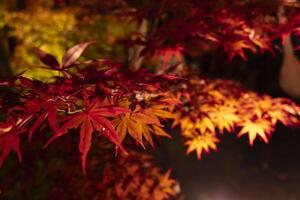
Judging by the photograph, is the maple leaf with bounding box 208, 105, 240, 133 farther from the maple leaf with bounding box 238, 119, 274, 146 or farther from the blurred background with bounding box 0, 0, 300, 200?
the blurred background with bounding box 0, 0, 300, 200

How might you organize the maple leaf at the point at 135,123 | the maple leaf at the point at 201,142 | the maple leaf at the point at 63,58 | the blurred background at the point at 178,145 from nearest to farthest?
the maple leaf at the point at 135,123, the maple leaf at the point at 63,58, the maple leaf at the point at 201,142, the blurred background at the point at 178,145

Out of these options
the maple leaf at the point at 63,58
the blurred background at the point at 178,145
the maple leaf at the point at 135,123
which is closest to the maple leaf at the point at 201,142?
the blurred background at the point at 178,145

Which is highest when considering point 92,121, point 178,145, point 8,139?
point 92,121

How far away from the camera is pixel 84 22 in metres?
7.98

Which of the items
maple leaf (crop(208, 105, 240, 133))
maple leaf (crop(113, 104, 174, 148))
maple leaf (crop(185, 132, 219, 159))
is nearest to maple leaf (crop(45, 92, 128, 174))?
maple leaf (crop(113, 104, 174, 148))

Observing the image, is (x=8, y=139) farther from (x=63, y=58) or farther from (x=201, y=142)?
(x=201, y=142)

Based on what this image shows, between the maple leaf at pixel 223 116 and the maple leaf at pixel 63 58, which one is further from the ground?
the maple leaf at pixel 63 58

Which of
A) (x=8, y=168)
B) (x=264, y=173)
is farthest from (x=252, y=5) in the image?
(x=264, y=173)

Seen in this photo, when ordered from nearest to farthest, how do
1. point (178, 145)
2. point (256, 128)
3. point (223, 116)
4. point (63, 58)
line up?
point (63, 58)
point (256, 128)
point (223, 116)
point (178, 145)

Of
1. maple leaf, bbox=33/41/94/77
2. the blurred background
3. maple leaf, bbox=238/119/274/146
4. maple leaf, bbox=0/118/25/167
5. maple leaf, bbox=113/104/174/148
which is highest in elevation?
maple leaf, bbox=33/41/94/77

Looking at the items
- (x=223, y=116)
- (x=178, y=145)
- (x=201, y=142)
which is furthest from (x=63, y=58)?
(x=178, y=145)

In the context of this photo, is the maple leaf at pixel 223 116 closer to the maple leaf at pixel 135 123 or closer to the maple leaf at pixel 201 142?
the maple leaf at pixel 201 142

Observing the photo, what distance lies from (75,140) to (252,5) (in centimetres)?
248

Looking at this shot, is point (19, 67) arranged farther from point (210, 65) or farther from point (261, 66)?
point (261, 66)
